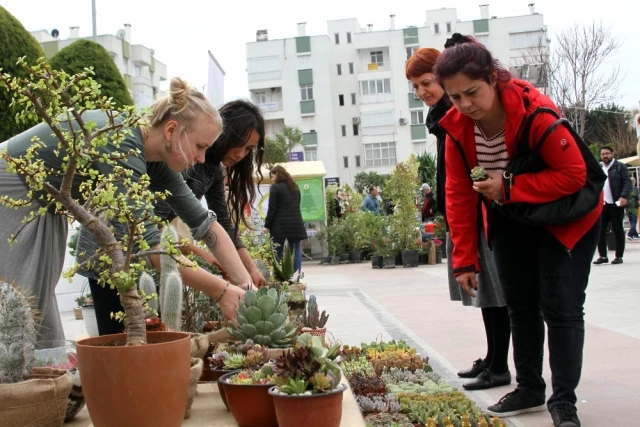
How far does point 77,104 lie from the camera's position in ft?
5.43

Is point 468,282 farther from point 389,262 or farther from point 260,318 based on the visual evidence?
point 389,262

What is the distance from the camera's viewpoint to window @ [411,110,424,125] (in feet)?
181

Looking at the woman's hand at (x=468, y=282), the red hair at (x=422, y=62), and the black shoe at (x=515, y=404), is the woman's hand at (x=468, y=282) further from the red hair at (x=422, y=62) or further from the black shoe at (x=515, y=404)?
the red hair at (x=422, y=62)

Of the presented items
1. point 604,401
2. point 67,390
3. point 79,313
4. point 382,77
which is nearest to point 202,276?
point 67,390

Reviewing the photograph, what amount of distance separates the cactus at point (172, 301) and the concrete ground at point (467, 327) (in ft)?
6.07

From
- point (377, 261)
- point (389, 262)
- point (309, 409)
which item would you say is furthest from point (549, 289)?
point (377, 261)

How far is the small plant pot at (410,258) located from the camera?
1521cm

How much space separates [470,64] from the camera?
320 centimetres

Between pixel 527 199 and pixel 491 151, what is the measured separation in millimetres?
376

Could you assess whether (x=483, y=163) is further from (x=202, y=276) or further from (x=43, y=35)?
(x=43, y=35)

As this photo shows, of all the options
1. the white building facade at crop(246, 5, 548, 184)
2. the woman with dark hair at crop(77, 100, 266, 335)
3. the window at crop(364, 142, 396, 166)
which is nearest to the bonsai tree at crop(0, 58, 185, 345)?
the woman with dark hair at crop(77, 100, 266, 335)

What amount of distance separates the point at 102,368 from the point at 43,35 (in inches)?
2248

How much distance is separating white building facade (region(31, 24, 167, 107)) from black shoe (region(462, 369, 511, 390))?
170 feet

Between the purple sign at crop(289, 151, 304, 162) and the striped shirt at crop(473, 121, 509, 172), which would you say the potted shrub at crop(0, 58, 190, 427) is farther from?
the purple sign at crop(289, 151, 304, 162)
